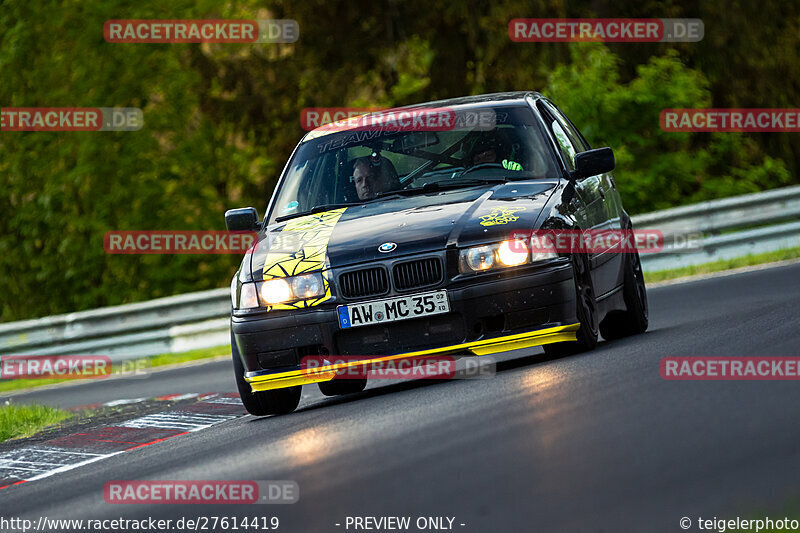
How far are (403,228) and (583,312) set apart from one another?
1.14 meters

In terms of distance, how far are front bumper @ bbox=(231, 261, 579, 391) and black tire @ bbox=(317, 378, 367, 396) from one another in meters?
1.80

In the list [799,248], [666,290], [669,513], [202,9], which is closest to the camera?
[669,513]

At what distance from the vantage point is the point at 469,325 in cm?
779

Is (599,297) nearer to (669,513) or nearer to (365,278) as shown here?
(365,278)

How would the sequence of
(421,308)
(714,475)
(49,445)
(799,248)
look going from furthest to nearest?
(799,248), (49,445), (421,308), (714,475)

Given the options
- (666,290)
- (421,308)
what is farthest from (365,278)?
(666,290)

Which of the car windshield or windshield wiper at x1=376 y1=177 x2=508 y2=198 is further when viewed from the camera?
the car windshield

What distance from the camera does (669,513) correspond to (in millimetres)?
4547

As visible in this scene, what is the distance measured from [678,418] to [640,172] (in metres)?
16.0

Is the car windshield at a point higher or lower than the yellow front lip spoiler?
higher

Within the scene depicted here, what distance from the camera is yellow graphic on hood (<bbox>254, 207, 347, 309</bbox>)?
26.2 ft

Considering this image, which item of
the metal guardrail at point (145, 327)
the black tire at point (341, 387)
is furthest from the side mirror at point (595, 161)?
the metal guardrail at point (145, 327)

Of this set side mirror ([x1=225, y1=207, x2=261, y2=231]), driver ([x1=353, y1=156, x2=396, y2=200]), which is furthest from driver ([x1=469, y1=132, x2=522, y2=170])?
side mirror ([x1=225, y1=207, x2=261, y2=231])

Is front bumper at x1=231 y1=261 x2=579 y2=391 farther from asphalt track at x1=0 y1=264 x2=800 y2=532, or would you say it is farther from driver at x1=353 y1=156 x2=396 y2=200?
driver at x1=353 y1=156 x2=396 y2=200
